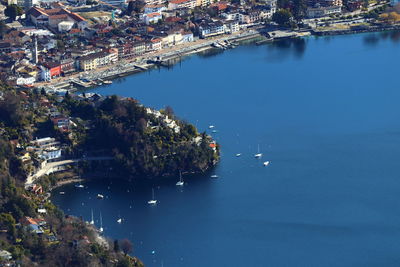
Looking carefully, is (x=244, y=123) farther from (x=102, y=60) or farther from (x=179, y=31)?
(x=179, y=31)

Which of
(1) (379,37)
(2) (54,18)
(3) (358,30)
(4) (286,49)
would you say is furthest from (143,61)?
(1) (379,37)

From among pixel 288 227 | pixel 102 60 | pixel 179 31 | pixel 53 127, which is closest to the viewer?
pixel 288 227

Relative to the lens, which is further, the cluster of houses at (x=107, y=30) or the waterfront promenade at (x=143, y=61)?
the cluster of houses at (x=107, y=30)

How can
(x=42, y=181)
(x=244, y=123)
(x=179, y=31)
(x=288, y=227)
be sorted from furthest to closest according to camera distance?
1. (x=179, y=31)
2. (x=244, y=123)
3. (x=42, y=181)
4. (x=288, y=227)

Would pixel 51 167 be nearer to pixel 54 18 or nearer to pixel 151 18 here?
pixel 54 18

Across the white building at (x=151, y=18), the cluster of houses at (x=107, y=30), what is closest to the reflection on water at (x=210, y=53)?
the cluster of houses at (x=107, y=30)

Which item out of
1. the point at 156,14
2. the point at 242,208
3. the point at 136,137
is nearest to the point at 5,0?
the point at 156,14

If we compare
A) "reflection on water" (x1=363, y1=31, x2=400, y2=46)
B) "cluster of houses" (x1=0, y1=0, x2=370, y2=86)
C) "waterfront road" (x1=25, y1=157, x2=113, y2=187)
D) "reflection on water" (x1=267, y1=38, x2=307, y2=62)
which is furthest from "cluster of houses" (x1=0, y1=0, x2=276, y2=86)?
"waterfront road" (x1=25, y1=157, x2=113, y2=187)

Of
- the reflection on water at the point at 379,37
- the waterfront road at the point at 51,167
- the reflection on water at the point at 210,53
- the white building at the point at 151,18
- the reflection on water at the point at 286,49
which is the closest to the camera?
the waterfront road at the point at 51,167

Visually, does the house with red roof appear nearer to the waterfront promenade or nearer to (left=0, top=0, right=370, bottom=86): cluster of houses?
(left=0, top=0, right=370, bottom=86): cluster of houses

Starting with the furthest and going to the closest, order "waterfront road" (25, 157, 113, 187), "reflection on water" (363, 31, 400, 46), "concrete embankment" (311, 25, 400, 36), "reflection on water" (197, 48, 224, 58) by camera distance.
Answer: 1. "concrete embankment" (311, 25, 400, 36)
2. "reflection on water" (363, 31, 400, 46)
3. "reflection on water" (197, 48, 224, 58)
4. "waterfront road" (25, 157, 113, 187)

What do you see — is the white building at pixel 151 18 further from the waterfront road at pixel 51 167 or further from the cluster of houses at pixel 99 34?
the waterfront road at pixel 51 167
